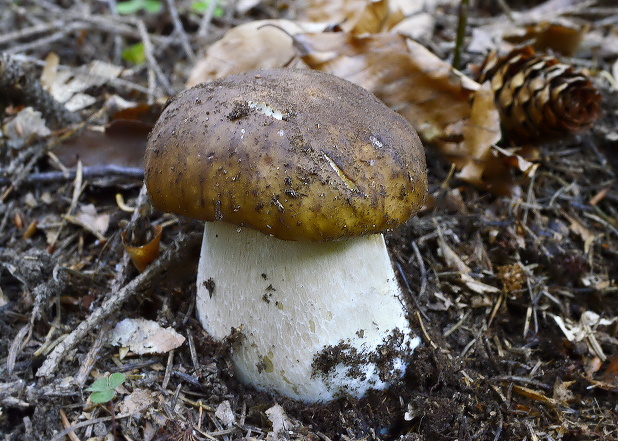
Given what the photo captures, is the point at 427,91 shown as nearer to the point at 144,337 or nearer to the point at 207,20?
the point at 144,337

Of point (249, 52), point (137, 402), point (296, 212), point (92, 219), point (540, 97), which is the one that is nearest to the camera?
point (296, 212)

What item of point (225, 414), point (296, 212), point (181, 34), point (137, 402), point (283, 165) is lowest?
point (225, 414)

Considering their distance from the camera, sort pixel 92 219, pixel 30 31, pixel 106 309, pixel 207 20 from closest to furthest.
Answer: pixel 106 309, pixel 92 219, pixel 30 31, pixel 207 20

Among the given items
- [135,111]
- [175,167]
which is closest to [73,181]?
[135,111]

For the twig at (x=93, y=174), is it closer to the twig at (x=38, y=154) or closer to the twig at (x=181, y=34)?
the twig at (x=38, y=154)

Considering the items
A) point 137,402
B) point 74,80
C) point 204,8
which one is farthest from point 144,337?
point 204,8

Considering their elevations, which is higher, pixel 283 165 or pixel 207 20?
pixel 283 165

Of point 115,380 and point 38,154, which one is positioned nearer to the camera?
point 115,380
